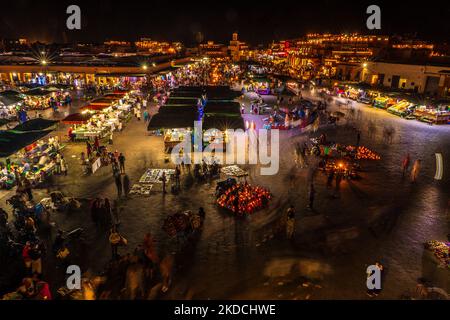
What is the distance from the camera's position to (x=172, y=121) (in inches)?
810

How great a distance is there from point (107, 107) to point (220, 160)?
40.4ft

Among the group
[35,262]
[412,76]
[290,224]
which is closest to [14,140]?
[35,262]

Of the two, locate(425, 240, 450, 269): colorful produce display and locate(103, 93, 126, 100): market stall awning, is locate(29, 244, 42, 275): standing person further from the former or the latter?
locate(103, 93, 126, 100): market stall awning

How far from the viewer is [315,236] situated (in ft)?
36.7

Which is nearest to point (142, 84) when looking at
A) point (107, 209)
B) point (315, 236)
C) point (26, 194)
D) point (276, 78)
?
point (276, 78)

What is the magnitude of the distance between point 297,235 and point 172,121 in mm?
12478

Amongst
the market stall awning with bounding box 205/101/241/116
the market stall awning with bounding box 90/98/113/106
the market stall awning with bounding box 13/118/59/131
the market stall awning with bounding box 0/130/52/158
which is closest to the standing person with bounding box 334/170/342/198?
the market stall awning with bounding box 205/101/241/116

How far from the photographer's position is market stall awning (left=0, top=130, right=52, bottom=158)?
14023 mm

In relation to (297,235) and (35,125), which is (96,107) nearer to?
(35,125)

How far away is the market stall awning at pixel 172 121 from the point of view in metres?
20.0

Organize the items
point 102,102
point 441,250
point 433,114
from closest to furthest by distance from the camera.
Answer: point 441,250
point 102,102
point 433,114

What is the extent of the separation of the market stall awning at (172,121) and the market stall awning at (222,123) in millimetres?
1097

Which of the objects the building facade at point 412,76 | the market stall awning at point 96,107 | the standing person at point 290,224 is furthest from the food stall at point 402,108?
the market stall awning at point 96,107

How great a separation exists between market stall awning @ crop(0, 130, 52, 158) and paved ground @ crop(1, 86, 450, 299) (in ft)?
7.48
